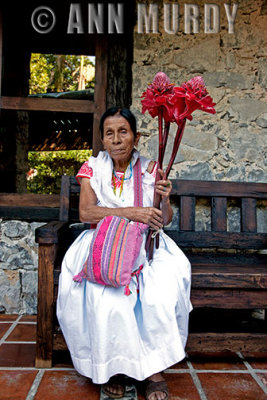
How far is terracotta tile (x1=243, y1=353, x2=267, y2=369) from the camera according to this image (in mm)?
1911

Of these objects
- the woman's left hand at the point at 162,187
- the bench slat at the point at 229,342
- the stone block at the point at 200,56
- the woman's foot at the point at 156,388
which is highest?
the stone block at the point at 200,56

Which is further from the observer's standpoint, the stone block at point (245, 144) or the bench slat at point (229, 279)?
the stone block at point (245, 144)

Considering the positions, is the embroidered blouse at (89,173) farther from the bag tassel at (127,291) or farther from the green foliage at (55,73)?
the green foliage at (55,73)

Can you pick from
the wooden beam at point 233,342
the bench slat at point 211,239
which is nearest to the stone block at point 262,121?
the bench slat at point 211,239

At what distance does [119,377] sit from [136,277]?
0.46 metres

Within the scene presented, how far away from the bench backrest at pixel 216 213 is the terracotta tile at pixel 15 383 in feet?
3.35

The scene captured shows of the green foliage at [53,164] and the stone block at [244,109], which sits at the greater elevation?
the green foliage at [53,164]

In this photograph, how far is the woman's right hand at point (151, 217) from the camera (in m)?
1.73

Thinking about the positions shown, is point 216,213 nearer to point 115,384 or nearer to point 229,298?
Result: point 229,298

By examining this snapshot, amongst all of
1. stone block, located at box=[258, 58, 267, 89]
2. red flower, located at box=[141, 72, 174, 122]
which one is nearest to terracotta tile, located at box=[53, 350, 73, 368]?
red flower, located at box=[141, 72, 174, 122]

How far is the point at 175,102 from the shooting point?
5.08 ft

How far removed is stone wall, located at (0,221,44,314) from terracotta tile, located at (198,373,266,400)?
4.95ft

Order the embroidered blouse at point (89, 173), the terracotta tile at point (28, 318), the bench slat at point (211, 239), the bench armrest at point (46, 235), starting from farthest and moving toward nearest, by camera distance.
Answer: the terracotta tile at point (28, 318) < the bench slat at point (211, 239) < the embroidered blouse at point (89, 173) < the bench armrest at point (46, 235)

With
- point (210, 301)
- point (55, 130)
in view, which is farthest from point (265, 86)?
point (55, 130)
